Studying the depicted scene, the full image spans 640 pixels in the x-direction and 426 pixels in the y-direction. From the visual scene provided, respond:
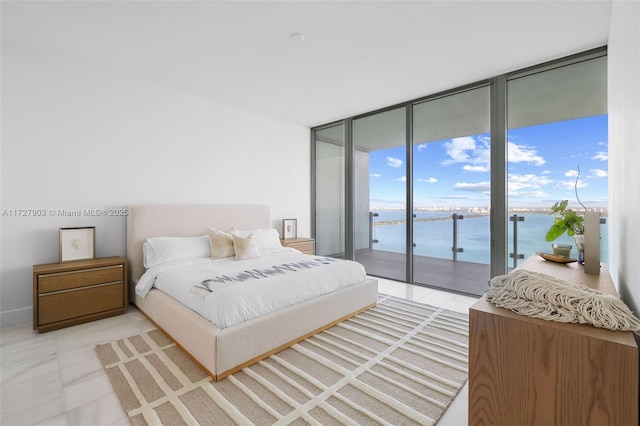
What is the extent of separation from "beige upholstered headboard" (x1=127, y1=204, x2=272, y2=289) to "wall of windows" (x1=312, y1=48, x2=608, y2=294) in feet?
5.62

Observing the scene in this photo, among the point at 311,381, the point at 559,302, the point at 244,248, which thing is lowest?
the point at 311,381

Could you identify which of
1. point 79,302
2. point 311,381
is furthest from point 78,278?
point 311,381

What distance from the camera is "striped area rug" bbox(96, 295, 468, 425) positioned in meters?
1.60

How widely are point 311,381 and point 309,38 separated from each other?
Answer: 2860 mm

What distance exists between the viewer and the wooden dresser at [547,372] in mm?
885

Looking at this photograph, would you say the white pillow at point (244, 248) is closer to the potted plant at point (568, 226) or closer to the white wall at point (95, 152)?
the white wall at point (95, 152)

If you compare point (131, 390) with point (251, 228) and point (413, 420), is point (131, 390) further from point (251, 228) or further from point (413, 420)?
point (251, 228)

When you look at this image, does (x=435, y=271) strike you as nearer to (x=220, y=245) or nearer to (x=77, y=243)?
(x=220, y=245)

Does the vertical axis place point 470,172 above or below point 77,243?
above

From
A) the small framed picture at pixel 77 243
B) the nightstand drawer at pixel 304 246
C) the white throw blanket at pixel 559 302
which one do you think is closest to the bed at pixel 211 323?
the small framed picture at pixel 77 243

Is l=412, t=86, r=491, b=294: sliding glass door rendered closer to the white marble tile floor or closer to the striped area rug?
the striped area rug

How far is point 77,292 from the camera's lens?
2.76 meters

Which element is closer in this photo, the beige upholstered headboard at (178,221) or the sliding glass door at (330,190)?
the beige upholstered headboard at (178,221)

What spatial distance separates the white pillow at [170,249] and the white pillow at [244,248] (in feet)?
1.43
